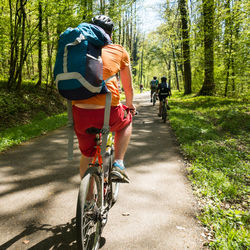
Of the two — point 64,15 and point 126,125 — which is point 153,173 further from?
point 64,15

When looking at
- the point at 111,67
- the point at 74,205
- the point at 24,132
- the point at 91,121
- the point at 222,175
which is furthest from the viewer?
the point at 24,132

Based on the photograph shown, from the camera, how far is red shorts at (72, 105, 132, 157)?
6.78ft

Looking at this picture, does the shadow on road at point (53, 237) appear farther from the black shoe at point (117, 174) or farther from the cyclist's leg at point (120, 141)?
the cyclist's leg at point (120, 141)

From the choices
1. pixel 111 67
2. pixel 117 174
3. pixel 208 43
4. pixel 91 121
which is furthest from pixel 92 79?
pixel 208 43

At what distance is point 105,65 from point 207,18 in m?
12.6

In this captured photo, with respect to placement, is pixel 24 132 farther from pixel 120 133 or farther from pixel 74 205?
pixel 120 133

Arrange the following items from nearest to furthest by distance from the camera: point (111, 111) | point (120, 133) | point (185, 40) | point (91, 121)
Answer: point (91, 121)
point (111, 111)
point (120, 133)
point (185, 40)

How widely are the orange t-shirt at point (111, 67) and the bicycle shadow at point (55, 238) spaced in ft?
5.18

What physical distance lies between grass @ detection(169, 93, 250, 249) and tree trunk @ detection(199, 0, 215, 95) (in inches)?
240

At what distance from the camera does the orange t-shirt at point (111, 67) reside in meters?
1.97

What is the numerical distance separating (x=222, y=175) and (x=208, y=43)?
1165 centimetres

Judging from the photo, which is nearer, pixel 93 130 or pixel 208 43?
pixel 93 130

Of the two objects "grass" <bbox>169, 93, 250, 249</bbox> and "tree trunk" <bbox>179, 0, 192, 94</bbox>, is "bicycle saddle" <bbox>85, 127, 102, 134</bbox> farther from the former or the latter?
"tree trunk" <bbox>179, 0, 192, 94</bbox>

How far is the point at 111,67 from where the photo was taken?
1979 millimetres
